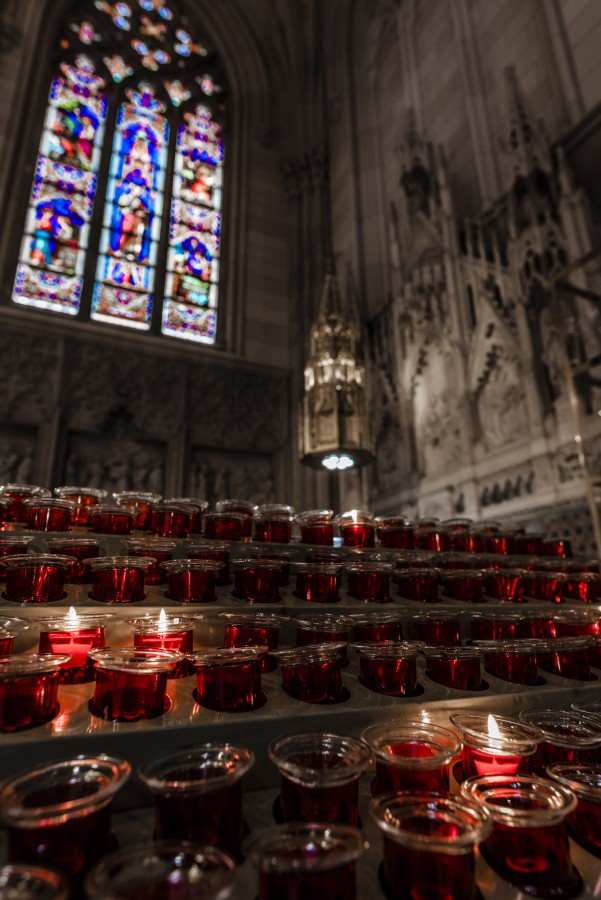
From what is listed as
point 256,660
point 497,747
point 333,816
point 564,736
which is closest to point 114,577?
point 256,660

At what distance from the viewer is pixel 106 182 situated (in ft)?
24.6

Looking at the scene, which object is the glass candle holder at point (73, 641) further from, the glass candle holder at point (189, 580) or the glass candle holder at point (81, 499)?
the glass candle holder at point (81, 499)

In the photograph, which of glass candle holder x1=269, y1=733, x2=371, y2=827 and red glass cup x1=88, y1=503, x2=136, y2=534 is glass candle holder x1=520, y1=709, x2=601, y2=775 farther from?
red glass cup x1=88, y1=503, x2=136, y2=534

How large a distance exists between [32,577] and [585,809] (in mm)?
1135

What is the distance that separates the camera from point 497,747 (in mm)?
839

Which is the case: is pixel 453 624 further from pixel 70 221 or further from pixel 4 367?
pixel 70 221

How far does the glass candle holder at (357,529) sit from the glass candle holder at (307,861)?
1.45 meters

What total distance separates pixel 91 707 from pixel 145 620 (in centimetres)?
22

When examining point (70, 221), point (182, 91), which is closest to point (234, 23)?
point (182, 91)

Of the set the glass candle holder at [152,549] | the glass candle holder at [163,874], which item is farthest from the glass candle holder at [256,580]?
the glass candle holder at [163,874]

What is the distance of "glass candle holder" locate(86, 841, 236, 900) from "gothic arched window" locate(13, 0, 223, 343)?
7052 millimetres

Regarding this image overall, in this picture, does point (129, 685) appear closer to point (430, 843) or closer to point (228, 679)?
point (228, 679)

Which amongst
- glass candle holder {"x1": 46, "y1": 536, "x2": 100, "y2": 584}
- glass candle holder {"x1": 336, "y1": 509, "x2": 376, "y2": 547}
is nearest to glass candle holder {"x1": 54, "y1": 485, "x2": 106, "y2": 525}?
glass candle holder {"x1": 46, "y1": 536, "x2": 100, "y2": 584}

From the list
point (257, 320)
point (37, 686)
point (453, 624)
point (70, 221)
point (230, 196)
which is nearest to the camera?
point (37, 686)
